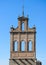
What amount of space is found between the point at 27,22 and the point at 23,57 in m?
4.60

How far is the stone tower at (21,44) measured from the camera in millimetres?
57125

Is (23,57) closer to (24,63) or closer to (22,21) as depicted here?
(24,63)

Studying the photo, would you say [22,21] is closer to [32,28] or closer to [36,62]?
[32,28]

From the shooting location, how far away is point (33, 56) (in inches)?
2250

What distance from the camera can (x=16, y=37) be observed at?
5803 cm

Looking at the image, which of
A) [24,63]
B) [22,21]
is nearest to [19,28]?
[22,21]

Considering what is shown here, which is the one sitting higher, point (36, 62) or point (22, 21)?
point (22, 21)

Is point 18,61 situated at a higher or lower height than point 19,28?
lower

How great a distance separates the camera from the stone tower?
57125 millimetres

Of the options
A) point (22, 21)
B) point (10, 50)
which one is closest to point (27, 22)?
point (22, 21)

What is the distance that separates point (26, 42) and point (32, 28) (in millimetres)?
1974

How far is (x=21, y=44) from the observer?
57.7m

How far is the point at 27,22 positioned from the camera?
5797cm

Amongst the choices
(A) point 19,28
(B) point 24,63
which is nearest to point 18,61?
(B) point 24,63
